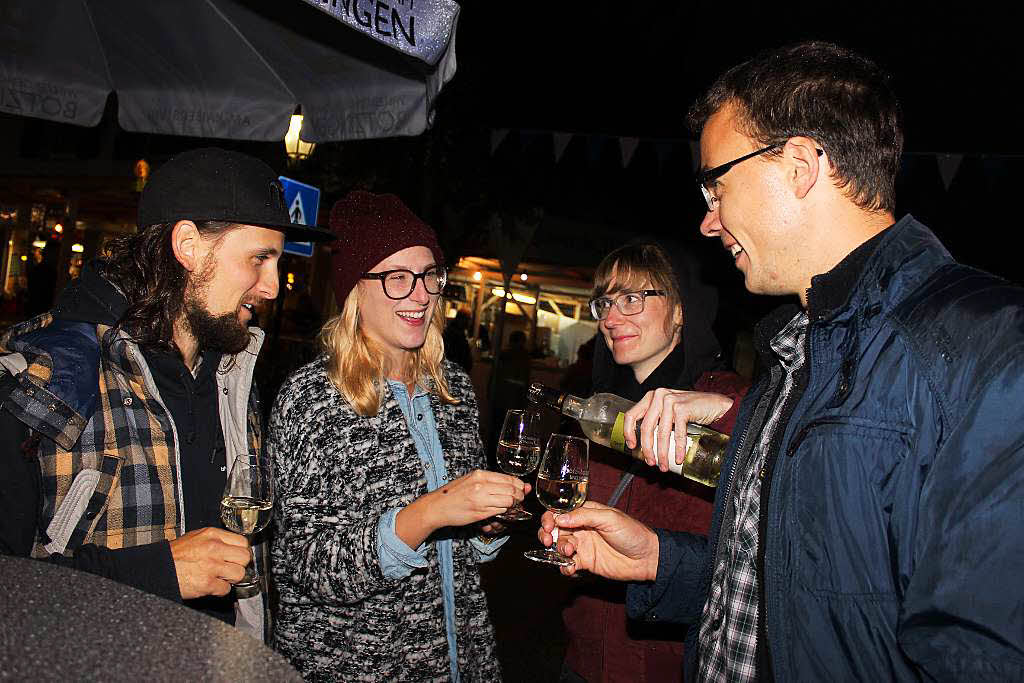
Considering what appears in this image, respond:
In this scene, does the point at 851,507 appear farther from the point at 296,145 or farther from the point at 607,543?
the point at 296,145

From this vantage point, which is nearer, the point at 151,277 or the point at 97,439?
the point at 97,439

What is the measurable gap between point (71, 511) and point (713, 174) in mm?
2055

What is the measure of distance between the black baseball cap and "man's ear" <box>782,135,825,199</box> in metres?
1.80

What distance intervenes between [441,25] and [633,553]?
6.54 feet

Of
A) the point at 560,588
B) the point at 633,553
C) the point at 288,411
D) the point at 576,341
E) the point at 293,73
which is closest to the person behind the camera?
the point at 633,553

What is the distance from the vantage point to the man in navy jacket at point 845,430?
3.69 feet

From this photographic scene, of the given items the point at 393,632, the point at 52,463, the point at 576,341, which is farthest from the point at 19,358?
the point at 576,341

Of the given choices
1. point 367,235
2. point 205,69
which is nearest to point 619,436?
point 367,235

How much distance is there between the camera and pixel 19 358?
187cm

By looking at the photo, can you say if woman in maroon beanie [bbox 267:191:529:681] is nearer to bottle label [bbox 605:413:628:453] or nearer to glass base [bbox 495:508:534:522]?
glass base [bbox 495:508:534:522]

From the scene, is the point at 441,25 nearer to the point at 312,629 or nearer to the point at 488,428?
the point at 312,629

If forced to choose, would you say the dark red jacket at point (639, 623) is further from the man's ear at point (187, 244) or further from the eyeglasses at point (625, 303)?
the man's ear at point (187, 244)

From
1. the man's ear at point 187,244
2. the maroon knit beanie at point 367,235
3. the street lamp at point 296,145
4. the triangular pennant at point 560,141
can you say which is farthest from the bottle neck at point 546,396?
the street lamp at point 296,145

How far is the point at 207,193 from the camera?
242cm
